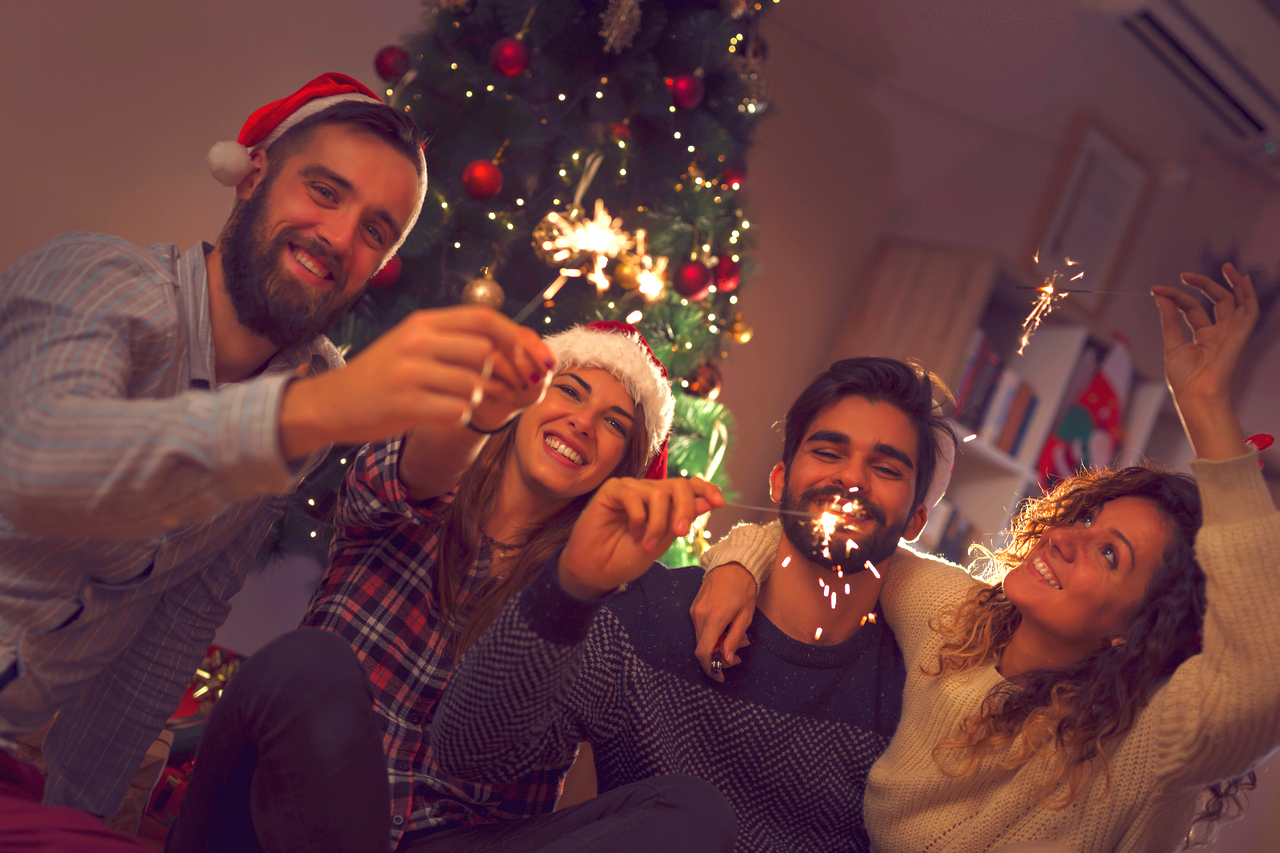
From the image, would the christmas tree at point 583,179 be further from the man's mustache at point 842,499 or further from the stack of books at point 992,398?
the stack of books at point 992,398

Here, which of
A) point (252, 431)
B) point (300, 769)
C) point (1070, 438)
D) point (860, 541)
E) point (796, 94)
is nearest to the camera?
point (252, 431)

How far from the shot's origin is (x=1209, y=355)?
1.18m

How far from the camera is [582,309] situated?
6.29 ft

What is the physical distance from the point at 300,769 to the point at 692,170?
1554 mm

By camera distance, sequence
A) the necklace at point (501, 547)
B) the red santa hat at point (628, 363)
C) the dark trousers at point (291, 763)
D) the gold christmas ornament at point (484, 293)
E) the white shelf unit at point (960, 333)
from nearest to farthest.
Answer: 1. the dark trousers at point (291, 763)
2. the necklace at point (501, 547)
3. the red santa hat at point (628, 363)
4. the gold christmas ornament at point (484, 293)
5. the white shelf unit at point (960, 333)

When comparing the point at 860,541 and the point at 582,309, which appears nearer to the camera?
the point at 860,541

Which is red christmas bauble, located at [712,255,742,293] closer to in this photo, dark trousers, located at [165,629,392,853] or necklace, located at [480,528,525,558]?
necklace, located at [480,528,525,558]

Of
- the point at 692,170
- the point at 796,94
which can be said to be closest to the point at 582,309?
the point at 692,170

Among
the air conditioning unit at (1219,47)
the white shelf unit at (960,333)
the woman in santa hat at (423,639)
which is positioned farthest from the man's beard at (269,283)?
the air conditioning unit at (1219,47)

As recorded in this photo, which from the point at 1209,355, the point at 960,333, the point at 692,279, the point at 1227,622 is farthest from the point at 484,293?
the point at 960,333

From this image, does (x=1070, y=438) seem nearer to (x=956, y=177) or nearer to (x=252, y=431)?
(x=956, y=177)

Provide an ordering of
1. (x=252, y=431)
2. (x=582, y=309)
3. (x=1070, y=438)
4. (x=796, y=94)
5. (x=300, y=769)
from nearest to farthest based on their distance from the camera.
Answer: (x=252, y=431)
(x=300, y=769)
(x=582, y=309)
(x=796, y=94)
(x=1070, y=438)

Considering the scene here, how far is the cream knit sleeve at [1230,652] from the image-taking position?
107cm

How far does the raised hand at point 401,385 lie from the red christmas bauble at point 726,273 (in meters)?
1.25
